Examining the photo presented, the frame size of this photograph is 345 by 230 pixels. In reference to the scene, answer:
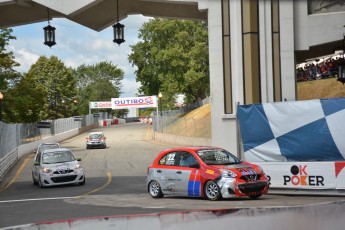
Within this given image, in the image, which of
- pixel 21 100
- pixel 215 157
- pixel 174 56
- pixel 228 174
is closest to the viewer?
pixel 228 174

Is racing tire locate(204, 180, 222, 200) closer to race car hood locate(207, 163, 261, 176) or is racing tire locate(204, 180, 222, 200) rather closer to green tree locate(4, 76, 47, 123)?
race car hood locate(207, 163, 261, 176)

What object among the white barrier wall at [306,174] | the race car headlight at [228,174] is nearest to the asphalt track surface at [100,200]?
the white barrier wall at [306,174]

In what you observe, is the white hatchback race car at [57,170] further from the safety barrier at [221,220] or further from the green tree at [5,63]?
the green tree at [5,63]

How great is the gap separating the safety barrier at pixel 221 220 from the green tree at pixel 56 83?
102523 millimetres

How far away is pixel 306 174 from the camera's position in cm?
1748

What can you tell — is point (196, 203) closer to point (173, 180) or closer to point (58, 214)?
point (173, 180)

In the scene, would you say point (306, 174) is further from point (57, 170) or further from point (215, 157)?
point (57, 170)

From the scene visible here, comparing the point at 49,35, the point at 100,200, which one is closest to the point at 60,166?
the point at 49,35

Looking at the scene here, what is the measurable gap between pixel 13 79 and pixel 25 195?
4448cm

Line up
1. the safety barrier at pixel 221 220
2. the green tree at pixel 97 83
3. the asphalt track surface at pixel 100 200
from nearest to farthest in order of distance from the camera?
the safety barrier at pixel 221 220 < the asphalt track surface at pixel 100 200 < the green tree at pixel 97 83

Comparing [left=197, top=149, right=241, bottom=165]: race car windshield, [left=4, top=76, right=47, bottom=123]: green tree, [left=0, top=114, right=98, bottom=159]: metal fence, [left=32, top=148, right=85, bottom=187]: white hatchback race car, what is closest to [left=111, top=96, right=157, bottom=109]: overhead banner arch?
[left=0, top=114, right=98, bottom=159]: metal fence

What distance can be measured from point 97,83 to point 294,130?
149454mm

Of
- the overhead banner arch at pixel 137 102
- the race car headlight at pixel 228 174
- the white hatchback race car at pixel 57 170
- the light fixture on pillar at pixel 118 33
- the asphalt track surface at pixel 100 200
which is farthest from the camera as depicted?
the overhead banner arch at pixel 137 102

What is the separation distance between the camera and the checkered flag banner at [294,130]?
17281 millimetres
